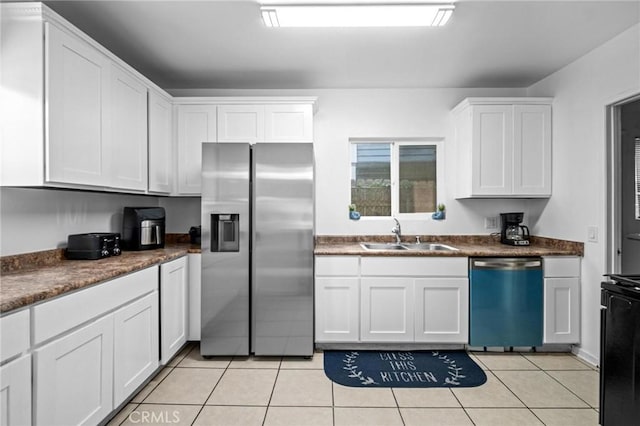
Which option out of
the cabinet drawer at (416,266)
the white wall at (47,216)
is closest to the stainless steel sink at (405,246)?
the cabinet drawer at (416,266)

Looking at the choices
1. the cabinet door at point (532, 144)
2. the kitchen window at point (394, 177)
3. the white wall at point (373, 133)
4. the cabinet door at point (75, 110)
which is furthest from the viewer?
the kitchen window at point (394, 177)

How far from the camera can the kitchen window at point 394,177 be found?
3.68m

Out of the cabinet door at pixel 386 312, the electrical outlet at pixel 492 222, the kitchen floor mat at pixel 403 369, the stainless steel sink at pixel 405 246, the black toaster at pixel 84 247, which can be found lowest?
the kitchen floor mat at pixel 403 369

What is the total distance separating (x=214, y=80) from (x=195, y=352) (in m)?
2.55

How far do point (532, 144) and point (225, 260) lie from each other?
297 cm

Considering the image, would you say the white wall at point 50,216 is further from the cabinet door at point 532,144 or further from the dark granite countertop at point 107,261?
the cabinet door at point 532,144

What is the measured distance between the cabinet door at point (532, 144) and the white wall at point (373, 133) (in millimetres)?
433

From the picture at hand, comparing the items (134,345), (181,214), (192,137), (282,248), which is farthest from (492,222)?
(134,345)

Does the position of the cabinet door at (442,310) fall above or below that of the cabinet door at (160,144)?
below

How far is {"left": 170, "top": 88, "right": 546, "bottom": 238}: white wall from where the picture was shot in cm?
356

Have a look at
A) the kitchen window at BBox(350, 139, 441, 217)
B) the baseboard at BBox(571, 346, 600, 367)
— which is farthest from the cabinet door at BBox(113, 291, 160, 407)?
the baseboard at BBox(571, 346, 600, 367)

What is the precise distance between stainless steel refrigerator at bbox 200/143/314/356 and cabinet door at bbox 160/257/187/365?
0.18 m

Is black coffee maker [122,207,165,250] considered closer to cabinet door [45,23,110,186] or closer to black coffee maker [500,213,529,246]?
cabinet door [45,23,110,186]

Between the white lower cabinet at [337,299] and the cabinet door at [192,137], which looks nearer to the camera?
the white lower cabinet at [337,299]
